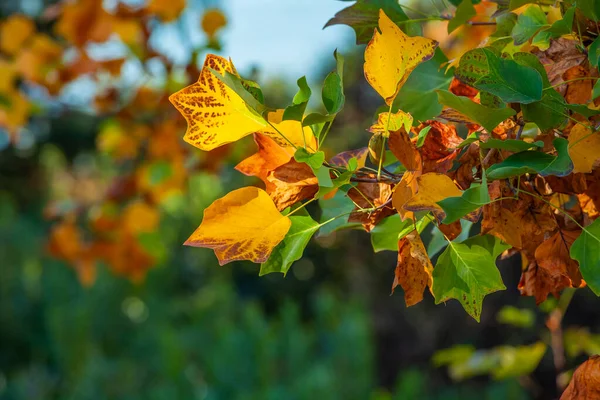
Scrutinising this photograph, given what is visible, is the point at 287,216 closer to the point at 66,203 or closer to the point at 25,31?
the point at 25,31

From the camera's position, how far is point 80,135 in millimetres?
8750

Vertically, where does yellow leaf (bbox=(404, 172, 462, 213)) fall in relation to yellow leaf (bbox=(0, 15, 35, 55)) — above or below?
above

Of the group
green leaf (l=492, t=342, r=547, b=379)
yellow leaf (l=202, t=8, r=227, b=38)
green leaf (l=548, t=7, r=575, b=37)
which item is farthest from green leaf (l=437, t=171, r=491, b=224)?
yellow leaf (l=202, t=8, r=227, b=38)

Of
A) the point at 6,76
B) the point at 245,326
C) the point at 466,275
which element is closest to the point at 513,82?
the point at 466,275

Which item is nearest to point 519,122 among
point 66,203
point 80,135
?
point 66,203

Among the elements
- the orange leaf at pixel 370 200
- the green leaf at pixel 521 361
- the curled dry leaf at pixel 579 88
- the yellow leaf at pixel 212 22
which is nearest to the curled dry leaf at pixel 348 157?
the orange leaf at pixel 370 200

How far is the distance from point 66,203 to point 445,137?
1540 millimetres

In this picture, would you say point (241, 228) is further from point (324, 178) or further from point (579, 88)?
point (579, 88)

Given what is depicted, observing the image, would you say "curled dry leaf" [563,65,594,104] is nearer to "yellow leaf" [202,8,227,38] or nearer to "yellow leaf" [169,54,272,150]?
"yellow leaf" [169,54,272,150]

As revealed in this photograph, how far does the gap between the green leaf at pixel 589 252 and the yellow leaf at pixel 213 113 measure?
0.18m

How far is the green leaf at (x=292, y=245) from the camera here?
0.38 meters

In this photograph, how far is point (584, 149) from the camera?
0.36 metres

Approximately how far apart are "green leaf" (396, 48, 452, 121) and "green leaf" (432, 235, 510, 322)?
127 mm

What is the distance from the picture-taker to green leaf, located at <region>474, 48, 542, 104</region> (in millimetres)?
340
